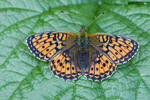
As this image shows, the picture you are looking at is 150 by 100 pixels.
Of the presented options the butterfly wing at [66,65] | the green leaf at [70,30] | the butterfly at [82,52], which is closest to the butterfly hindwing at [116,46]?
the butterfly at [82,52]

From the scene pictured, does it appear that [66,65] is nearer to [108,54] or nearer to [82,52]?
[82,52]

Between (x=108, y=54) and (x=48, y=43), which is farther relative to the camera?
(x=48, y=43)

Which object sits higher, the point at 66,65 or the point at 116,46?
the point at 116,46

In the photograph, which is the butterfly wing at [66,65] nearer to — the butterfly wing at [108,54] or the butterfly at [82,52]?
the butterfly at [82,52]

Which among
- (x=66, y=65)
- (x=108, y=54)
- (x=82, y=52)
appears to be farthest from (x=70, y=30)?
(x=108, y=54)

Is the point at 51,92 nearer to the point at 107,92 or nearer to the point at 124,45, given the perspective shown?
the point at 107,92

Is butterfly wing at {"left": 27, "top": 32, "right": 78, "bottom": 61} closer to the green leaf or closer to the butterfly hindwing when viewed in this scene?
the green leaf

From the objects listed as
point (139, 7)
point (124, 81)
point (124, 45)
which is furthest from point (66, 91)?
point (139, 7)
